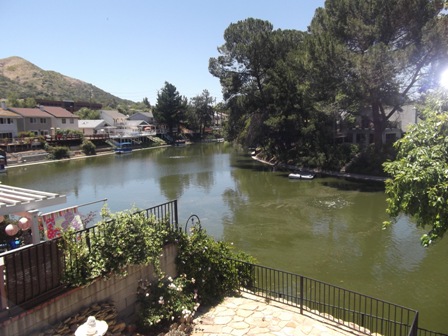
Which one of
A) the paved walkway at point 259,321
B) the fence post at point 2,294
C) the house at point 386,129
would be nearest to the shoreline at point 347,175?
the house at point 386,129

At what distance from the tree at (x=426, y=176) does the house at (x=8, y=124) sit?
53987 millimetres

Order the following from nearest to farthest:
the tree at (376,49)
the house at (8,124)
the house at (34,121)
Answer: the tree at (376,49) → the house at (8,124) → the house at (34,121)

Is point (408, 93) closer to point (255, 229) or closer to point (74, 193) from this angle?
point (255, 229)

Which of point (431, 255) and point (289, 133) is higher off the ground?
point (289, 133)

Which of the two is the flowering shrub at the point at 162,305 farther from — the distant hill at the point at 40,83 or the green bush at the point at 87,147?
the distant hill at the point at 40,83

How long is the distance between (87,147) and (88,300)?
53318 millimetres

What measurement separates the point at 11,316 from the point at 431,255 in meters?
14.5

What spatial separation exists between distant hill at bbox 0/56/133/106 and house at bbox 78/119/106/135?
59.7 meters

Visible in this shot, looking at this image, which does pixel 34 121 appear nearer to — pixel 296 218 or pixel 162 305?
pixel 296 218

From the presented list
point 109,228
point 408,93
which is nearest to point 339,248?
point 109,228

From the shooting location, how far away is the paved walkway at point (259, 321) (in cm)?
707

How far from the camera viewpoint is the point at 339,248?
15250mm

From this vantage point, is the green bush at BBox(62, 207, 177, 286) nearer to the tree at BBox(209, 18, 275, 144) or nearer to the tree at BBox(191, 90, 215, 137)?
the tree at BBox(209, 18, 275, 144)

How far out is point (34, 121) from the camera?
56312 millimetres
